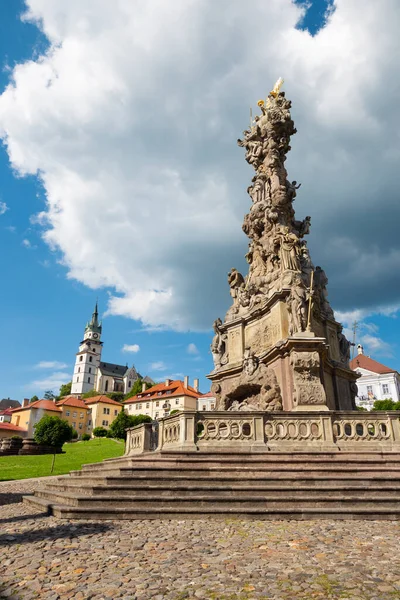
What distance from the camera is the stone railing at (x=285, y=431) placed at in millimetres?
12055

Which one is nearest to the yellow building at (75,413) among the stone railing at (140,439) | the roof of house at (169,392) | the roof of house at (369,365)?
the roof of house at (169,392)

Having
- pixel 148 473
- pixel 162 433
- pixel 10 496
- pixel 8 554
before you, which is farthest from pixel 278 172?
pixel 8 554

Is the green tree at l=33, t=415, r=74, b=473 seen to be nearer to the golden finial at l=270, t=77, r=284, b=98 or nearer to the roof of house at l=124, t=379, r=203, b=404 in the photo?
the golden finial at l=270, t=77, r=284, b=98

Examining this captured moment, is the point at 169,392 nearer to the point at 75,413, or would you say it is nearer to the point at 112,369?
the point at 75,413

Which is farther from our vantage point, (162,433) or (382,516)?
(162,433)

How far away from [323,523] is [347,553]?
2.45 m

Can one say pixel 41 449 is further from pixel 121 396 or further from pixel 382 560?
pixel 121 396

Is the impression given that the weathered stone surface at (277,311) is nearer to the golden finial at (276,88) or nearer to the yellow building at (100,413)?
the golden finial at (276,88)

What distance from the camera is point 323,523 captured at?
28.3 ft

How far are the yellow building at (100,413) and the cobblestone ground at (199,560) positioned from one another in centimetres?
10371

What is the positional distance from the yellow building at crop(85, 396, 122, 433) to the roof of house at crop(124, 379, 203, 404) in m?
7.96

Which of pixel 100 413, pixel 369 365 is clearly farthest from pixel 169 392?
pixel 369 365

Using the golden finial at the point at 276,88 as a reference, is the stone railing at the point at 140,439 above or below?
below

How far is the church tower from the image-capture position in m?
168
